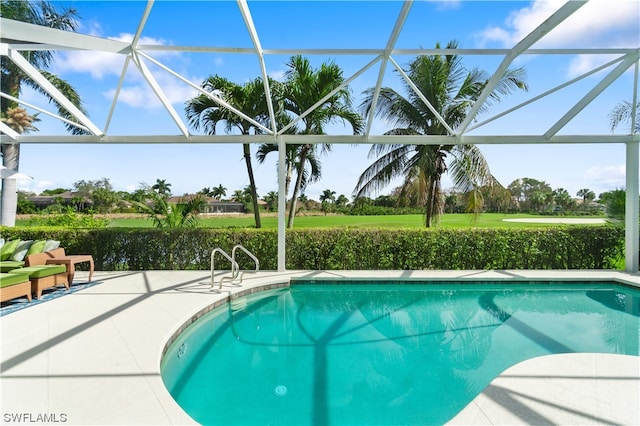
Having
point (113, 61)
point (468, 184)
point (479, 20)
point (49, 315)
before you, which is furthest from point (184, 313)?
point (468, 184)

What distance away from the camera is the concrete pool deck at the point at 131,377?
3.18m

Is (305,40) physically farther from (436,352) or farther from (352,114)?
(436,352)

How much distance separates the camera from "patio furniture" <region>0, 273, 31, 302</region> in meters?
6.28

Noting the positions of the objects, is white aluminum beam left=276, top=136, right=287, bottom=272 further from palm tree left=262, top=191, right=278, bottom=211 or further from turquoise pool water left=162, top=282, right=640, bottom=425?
palm tree left=262, top=191, right=278, bottom=211

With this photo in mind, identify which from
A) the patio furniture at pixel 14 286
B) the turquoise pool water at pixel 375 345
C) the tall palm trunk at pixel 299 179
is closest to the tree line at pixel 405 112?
the tall palm trunk at pixel 299 179

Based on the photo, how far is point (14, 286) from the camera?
6.50 meters

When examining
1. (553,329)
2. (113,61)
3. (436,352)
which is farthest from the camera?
(113,61)

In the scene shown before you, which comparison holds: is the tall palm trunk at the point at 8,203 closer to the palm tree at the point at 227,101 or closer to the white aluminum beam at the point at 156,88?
the palm tree at the point at 227,101

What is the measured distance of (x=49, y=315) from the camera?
598 cm

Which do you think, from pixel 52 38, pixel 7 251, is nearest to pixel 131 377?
pixel 52 38

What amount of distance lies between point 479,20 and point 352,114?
564cm

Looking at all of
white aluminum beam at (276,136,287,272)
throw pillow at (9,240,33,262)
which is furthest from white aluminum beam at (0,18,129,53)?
throw pillow at (9,240,33,262)

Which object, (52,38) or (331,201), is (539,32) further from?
(331,201)

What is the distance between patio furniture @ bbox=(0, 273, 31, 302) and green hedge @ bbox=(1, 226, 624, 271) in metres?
3.77
